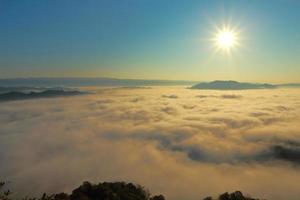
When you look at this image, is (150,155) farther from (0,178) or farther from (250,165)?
(0,178)

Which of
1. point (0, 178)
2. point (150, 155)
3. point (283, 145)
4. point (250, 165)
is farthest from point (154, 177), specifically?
point (283, 145)

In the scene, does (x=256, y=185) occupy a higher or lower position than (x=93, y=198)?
lower

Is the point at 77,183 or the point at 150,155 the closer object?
the point at 77,183

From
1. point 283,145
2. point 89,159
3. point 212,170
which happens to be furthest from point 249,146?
point 89,159

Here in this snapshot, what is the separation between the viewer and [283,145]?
504 feet

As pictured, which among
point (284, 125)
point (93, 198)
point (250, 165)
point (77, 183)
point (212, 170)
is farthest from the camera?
point (284, 125)

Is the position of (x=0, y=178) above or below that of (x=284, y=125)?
below

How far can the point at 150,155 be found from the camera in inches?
5802

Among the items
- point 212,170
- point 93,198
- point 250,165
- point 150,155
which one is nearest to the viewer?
point 93,198

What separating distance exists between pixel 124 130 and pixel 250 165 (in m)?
72.3

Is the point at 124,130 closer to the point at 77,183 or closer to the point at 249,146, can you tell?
the point at 249,146

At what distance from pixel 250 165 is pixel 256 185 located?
2432cm

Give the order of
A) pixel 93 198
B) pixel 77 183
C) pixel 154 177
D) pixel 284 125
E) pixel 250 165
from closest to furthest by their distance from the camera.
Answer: pixel 93 198 → pixel 77 183 → pixel 154 177 → pixel 250 165 → pixel 284 125

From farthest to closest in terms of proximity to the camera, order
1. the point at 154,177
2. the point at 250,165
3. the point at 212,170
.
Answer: the point at 250,165 < the point at 212,170 < the point at 154,177
